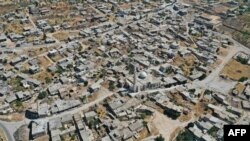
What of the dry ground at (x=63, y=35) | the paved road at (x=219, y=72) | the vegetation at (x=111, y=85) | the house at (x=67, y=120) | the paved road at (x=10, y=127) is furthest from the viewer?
the dry ground at (x=63, y=35)

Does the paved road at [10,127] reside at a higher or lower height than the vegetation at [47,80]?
lower

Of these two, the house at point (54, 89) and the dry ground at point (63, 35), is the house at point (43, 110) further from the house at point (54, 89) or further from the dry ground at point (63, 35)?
the dry ground at point (63, 35)

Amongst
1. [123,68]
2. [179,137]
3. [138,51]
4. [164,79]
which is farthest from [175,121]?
[138,51]

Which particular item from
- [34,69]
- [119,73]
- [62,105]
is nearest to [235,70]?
[119,73]

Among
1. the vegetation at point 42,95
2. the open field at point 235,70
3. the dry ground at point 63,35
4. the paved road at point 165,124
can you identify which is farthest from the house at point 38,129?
the open field at point 235,70

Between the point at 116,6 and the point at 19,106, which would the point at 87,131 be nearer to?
the point at 19,106

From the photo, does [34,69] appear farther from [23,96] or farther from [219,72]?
[219,72]
